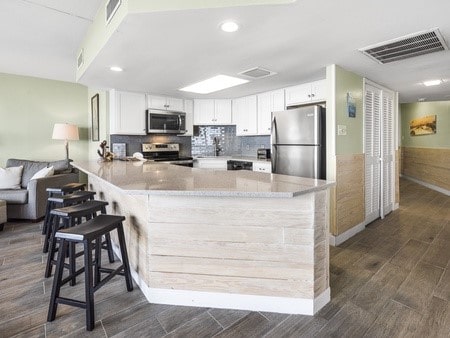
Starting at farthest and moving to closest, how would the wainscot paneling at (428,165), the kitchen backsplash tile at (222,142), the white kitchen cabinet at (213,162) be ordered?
the wainscot paneling at (428,165) → the kitchen backsplash tile at (222,142) → the white kitchen cabinet at (213,162)

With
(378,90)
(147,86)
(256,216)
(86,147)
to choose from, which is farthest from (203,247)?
(86,147)

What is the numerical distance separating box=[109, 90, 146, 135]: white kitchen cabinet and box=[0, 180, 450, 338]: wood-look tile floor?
2198mm

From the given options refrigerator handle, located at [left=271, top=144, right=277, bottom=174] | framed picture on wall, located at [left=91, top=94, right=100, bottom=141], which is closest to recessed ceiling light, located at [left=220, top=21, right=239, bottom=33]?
refrigerator handle, located at [left=271, top=144, right=277, bottom=174]

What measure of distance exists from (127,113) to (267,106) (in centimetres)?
235

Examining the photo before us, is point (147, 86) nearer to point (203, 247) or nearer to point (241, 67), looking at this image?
point (241, 67)

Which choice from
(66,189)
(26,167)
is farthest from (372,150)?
(26,167)

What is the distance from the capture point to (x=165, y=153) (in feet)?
16.8

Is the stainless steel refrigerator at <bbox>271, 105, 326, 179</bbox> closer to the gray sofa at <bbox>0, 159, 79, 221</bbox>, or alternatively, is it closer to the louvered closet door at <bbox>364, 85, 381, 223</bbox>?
the louvered closet door at <bbox>364, 85, 381, 223</bbox>

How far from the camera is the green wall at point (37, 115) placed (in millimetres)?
4801

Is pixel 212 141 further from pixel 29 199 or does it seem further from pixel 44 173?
pixel 29 199

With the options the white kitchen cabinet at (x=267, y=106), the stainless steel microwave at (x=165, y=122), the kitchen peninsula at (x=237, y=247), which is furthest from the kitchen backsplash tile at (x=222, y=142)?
the kitchen peninsula at (x=237, y=247)

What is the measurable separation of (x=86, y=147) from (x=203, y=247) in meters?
4.77

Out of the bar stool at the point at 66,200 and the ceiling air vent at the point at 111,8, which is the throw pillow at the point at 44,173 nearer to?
the bar stool at the point at 66,200

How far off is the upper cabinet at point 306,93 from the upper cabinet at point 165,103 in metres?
2.03
